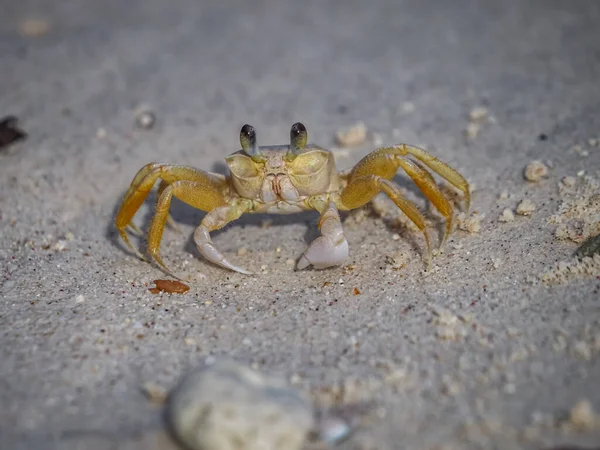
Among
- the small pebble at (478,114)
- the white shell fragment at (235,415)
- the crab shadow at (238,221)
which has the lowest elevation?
the white shell fragment at (235,415)

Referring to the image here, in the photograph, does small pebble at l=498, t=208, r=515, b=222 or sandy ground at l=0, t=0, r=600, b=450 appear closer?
sandy ground at l=0, t=0, r=600, b=450

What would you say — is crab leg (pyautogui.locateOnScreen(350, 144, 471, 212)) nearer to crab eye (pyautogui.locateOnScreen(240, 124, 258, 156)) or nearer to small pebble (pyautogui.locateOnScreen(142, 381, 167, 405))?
crab eye (pyautogui.locateOnScreen(240, 124, 258, 156))

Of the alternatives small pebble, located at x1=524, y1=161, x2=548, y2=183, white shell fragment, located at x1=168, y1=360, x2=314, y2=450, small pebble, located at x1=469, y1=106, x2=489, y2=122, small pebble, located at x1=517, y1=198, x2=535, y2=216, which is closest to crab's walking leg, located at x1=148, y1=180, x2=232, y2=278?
white shell fragment, located at x1=168, y1=360, x2=314, y2=450

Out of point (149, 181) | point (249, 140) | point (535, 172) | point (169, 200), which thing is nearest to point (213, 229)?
point (169, 200)

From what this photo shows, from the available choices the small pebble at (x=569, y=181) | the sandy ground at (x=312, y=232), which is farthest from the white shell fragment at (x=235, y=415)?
the small pebble at (x=569, y=181)

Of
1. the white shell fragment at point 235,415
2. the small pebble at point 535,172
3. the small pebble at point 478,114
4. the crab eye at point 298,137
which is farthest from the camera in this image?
the small pebble at point 478,114

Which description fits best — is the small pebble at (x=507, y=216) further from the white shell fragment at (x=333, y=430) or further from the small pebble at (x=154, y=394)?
the small pebble at (x=154, y=394)
